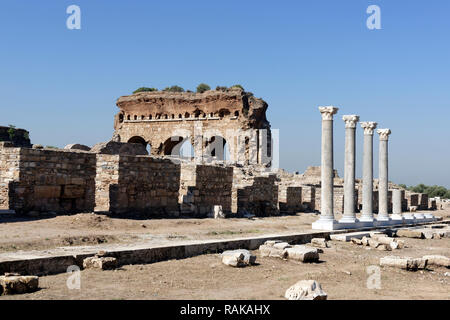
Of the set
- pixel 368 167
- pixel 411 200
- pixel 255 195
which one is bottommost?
pixel 411 200

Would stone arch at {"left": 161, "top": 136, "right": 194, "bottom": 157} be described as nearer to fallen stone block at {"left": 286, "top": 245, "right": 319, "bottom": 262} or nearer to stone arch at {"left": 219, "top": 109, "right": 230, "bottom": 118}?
stone arch at {"left": 219, "top": 109, "right": 230, "bottom": 118}

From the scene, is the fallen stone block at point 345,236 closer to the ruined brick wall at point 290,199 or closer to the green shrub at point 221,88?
the ruined brick wall at point 290,199

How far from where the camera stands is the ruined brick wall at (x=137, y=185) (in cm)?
1465

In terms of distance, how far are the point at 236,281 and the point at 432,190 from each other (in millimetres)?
57526

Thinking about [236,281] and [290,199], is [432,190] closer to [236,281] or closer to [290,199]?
[290,199]

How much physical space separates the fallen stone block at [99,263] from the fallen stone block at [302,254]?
4023 millimetres

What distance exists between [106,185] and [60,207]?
4.90 feet

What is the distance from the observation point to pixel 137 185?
50.0 ft

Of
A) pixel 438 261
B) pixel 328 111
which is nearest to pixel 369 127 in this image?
pixel 328 111

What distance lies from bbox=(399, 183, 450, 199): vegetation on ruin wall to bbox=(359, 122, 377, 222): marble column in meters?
40.0

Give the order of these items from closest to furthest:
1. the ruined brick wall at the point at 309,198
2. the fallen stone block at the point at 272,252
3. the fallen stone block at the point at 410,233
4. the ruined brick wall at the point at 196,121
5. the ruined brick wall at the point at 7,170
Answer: the fallen stone block at the point at 272,252, the ruined brick wall at the point at 7,170, the fallen stone block at the point at 410,233, the ruined brick wall at the point at 309,198, the ruined brick wall at the point at 196,121

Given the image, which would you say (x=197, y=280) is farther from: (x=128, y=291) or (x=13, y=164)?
(x=13, y=164)

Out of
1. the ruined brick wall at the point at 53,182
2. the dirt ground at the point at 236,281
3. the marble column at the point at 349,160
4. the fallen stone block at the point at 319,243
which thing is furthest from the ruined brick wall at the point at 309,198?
the dirt ground at the point at 236,281

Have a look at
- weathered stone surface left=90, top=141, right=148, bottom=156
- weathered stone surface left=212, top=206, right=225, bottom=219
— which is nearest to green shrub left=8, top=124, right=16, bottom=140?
weathered stone surface left=90, top=141, right=148, bottom=156
